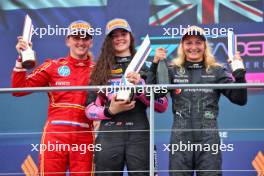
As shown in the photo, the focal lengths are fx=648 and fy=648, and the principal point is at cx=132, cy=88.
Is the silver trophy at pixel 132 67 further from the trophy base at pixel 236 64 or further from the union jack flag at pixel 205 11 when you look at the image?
the union jack flag at pixel 205 11

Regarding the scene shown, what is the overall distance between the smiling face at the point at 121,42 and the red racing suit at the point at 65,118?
0.18 m

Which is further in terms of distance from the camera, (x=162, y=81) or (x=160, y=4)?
(x=160, y=4)

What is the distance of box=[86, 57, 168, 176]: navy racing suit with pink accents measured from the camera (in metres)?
2.77

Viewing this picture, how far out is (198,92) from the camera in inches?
111

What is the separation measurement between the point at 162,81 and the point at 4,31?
1.60m

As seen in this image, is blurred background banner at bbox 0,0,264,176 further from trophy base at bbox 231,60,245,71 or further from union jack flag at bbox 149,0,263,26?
trophy base at bbox 231,60,245,71

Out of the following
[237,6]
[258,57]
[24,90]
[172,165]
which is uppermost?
[237,6]

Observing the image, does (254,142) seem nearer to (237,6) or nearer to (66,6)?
(237,6)

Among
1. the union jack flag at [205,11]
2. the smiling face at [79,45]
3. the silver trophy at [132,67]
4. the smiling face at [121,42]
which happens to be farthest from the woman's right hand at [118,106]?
the union jack flag at [205,11]

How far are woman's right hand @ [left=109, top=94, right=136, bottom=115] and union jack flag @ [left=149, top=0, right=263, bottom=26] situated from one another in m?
1.25

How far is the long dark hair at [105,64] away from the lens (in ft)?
9.56

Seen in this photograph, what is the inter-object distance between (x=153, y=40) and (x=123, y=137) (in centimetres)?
125

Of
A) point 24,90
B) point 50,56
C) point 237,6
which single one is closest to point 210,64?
point 24,90

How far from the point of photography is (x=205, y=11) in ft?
12.8
